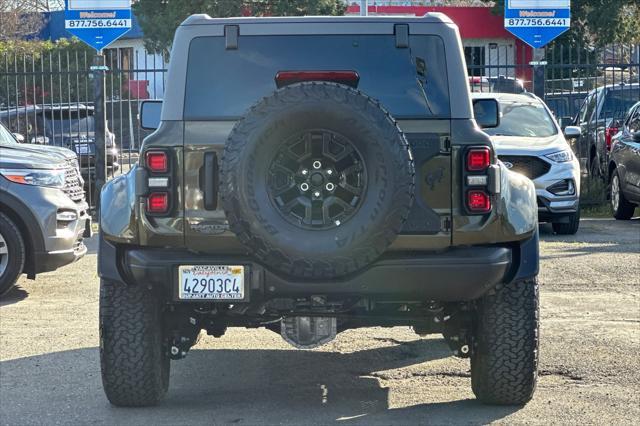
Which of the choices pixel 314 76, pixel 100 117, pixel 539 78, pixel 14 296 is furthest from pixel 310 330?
pixel 539 78

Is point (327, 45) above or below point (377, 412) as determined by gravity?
above

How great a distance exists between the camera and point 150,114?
6883 millimetres

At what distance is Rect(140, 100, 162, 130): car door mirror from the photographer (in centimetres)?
687

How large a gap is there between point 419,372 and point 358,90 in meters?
2.29

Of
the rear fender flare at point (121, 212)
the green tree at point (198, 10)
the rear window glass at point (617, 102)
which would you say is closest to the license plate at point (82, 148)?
the rear window glass at point (617, 102)

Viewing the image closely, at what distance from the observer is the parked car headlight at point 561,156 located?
567 inches

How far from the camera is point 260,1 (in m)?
36.6

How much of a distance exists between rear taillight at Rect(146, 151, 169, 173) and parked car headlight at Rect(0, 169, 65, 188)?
178 inches

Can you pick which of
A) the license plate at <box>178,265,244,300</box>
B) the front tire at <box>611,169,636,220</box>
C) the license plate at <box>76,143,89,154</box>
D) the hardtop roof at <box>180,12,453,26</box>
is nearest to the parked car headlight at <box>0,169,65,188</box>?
the hardtop roof at <box>180,12,453,26</box>

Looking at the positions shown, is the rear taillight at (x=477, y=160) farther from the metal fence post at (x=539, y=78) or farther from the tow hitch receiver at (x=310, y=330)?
the metal fence post at (x=539, y=78)

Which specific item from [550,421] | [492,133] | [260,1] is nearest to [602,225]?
[492,133]

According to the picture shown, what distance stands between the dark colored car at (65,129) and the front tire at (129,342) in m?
11.3

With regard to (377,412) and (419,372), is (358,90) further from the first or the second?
(419,372)

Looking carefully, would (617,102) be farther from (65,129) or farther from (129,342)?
(129,342)
